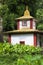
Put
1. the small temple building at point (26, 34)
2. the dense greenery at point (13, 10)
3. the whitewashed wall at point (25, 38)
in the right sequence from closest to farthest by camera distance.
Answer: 1. the small temple building at point (26, 34)
2. the whitewashed wall at point (25, 38)
3. the dense greenery at point (13, 10)

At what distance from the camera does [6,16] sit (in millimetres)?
34125

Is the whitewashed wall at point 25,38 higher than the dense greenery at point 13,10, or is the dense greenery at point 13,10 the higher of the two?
the dense greenery at point 13,10

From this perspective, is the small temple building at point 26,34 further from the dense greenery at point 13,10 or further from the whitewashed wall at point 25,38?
the dense greenery at point 13,10

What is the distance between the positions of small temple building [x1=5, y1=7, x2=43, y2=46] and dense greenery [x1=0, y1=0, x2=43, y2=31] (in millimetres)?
2122

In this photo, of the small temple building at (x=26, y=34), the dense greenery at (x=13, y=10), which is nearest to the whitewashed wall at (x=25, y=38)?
the small temple building at (x=26, y=34)

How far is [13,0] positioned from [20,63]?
31.4 m

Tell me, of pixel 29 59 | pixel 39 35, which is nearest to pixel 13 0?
pixel 39 35

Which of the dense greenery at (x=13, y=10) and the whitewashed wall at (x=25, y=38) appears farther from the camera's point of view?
the dense greenery at (x=13, y=10)

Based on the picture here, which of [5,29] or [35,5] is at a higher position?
[35,5]

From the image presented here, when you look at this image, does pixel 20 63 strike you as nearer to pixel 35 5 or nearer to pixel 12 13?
pixel 12 13

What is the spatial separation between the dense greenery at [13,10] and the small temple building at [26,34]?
212 cm

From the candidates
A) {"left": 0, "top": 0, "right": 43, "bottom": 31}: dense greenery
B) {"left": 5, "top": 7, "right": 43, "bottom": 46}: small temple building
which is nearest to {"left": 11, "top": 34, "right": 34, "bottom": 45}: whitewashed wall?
{"left": 5, "top": 7, "right": 43, "bottom": 46}: small temple building

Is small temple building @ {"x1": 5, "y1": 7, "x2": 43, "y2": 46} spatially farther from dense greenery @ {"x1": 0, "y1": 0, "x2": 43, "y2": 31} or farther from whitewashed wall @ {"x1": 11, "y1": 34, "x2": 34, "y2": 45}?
dense greenery @ {"x1": 0, "y1": 0, "x2": 43, "y2": 31}

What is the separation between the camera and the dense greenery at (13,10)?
34.2 metres
